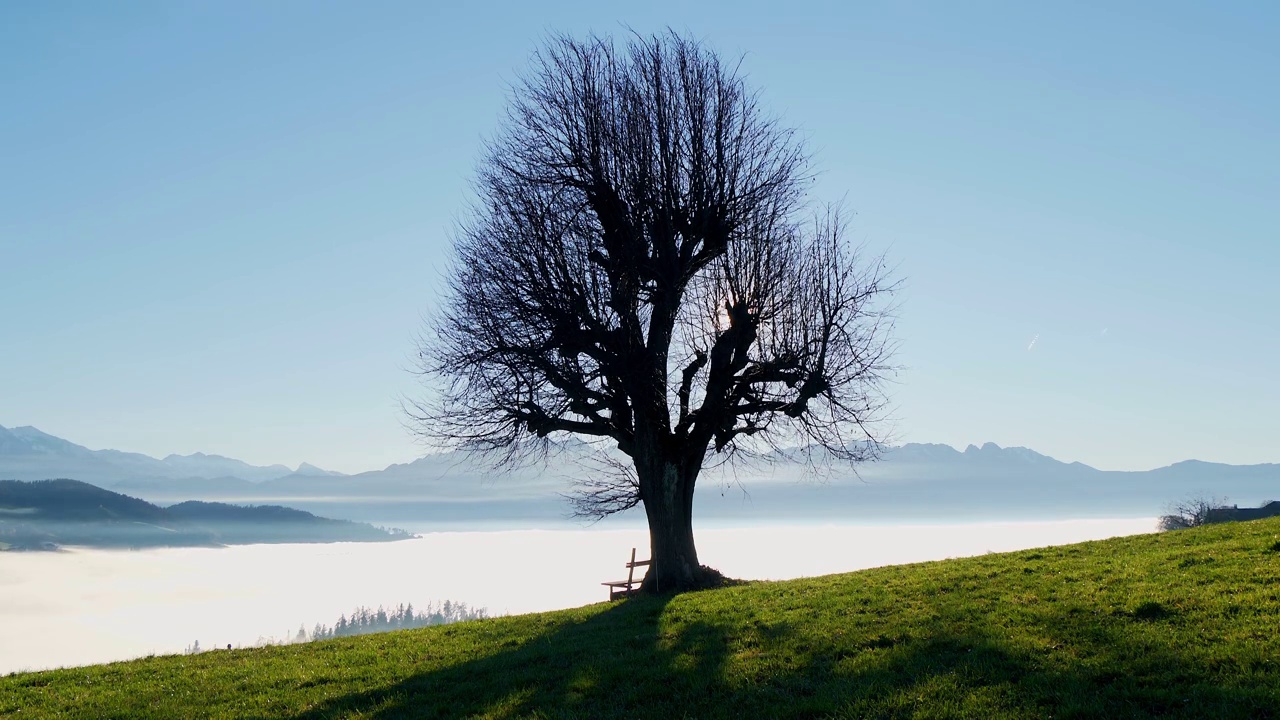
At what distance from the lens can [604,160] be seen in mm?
25297

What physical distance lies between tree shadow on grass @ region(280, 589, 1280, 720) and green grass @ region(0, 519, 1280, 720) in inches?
1.5

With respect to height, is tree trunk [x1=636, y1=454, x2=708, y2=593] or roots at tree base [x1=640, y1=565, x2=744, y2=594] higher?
tree trunk [x1=636, y1=454, x2=708, y2=593]

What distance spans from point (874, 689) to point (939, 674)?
1.03 m

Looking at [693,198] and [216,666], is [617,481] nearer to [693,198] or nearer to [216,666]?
[693,198]

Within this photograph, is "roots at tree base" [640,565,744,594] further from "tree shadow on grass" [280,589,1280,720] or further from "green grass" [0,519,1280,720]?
"tree shadow on grass" [280,589,1280,720]

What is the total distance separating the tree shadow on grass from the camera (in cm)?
993

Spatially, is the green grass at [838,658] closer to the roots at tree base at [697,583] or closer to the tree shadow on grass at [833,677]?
the tree shadow on grass at [833,677]

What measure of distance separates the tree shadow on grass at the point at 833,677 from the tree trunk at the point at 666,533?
7.76m

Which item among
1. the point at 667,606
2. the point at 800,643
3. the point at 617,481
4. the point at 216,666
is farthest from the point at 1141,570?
the point at 216,666

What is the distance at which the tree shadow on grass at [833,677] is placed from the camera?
9.93 meters

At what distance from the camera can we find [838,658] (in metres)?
13.0

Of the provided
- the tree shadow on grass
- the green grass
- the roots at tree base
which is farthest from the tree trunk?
the tree shadow on grass

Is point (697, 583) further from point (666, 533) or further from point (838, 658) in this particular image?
point (838, 658)

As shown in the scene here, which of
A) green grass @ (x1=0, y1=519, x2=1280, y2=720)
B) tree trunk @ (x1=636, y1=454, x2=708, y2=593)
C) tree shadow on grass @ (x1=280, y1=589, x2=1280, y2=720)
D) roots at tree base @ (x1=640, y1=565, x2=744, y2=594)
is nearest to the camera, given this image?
tree shadow on grass @ (x1=280, y1=589, x2=1280, y2=720)
